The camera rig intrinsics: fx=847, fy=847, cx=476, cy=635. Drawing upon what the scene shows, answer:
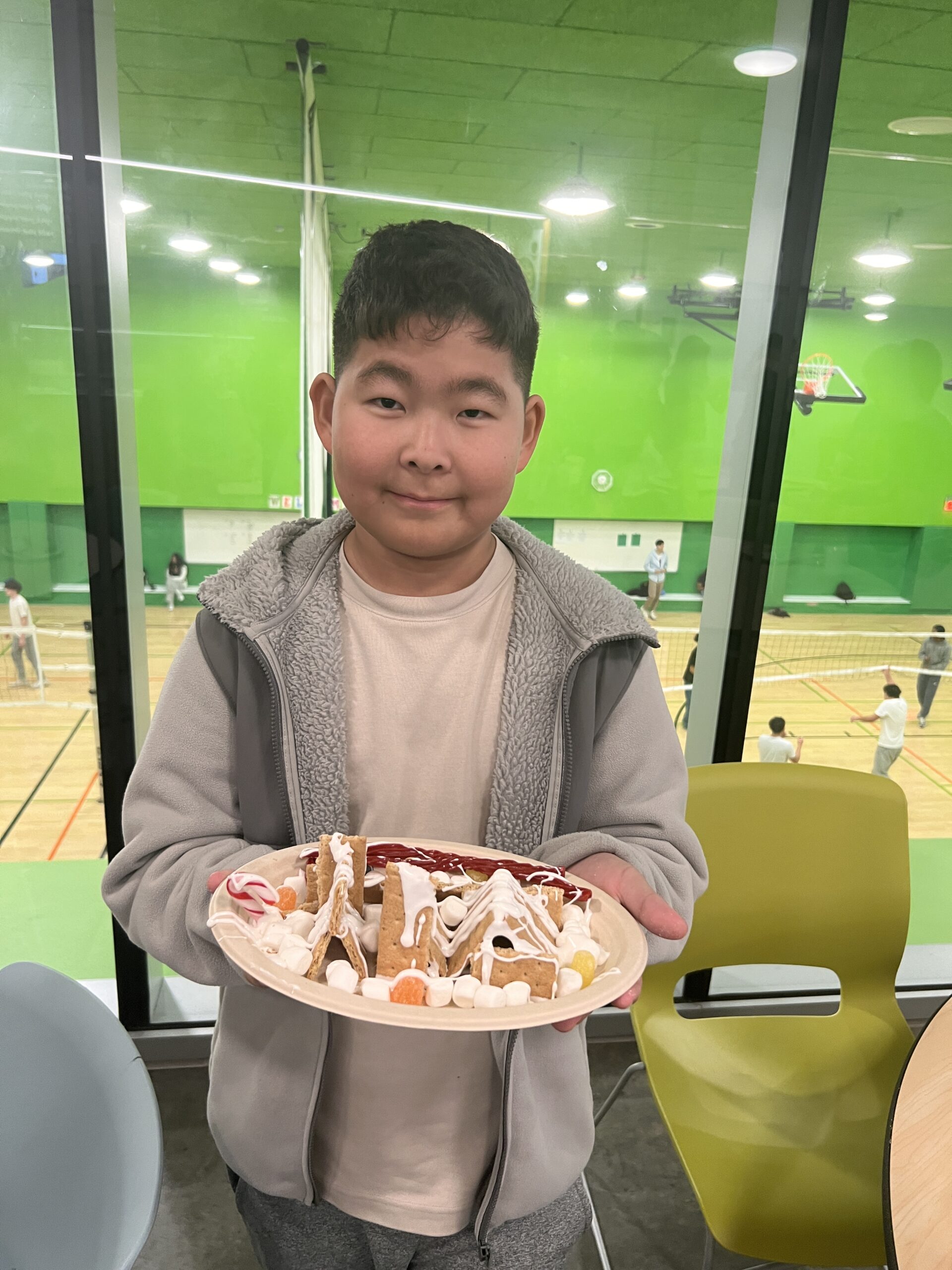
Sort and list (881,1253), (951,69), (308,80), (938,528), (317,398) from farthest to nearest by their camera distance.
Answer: (938,528) < (951,69) < (308,80) < (881,1253) < (317,398)

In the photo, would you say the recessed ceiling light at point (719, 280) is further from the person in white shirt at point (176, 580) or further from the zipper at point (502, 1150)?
the zipper at point (502, 1150)

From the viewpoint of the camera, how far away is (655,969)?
5.66 feet

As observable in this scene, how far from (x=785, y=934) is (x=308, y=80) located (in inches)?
81.2

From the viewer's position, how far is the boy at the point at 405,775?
867 mm

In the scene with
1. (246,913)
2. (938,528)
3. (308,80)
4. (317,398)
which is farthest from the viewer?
(938,528)

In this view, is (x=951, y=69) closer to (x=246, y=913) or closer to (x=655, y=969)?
(x=655, y=969)

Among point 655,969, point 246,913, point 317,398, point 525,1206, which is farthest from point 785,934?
point 317,398

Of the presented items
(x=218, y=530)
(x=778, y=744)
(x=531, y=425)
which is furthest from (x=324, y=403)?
(x=778, y=744)

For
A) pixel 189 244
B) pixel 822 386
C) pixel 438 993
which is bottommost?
pixel 438 993

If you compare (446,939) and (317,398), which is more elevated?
(317,398)

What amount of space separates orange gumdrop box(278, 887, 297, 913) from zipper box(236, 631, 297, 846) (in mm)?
127

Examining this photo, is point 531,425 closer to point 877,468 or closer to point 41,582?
point 41,582

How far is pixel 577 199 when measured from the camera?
193cm

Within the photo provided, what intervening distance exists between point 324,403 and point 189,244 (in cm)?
122
